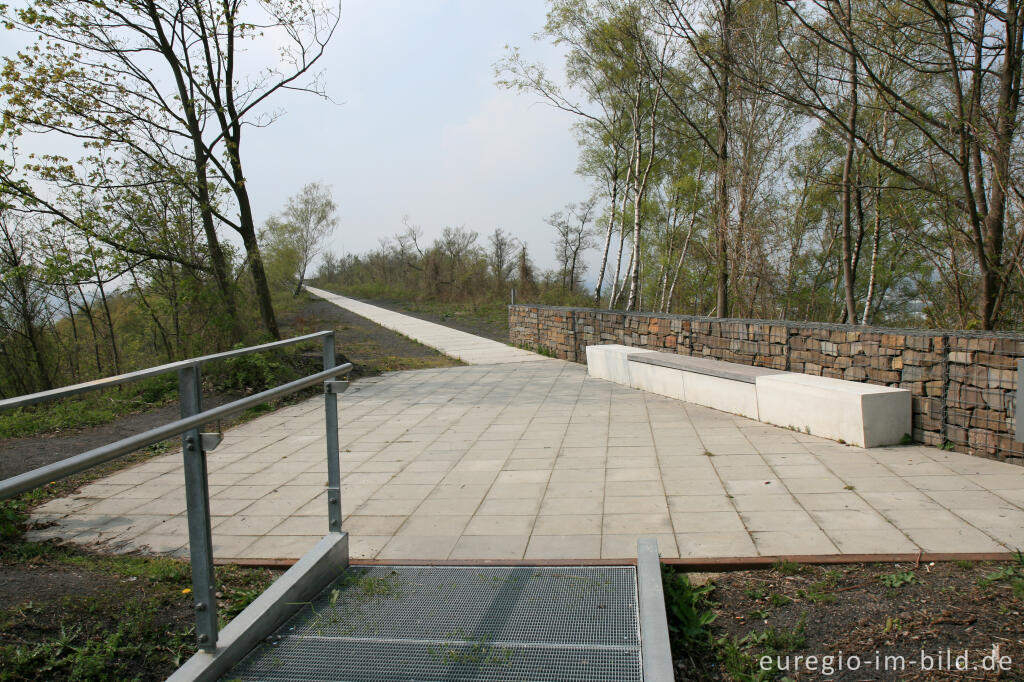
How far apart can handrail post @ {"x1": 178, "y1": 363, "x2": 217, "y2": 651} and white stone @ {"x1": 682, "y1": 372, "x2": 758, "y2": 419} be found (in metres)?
4.94

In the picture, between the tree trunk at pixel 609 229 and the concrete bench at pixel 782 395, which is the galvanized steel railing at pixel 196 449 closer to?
the concrete bench at pixel 782 395

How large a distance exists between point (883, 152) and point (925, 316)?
366cm

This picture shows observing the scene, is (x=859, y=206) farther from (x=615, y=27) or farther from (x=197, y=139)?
(x=197, y=139)

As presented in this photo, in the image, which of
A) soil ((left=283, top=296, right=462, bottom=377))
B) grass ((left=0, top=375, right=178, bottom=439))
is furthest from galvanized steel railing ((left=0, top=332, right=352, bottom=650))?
soil ((left=283, top=296, right=462, bottom=377))

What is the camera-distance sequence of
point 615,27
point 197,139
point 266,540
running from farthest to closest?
point 615,27 → point 197,139 → point 266,540

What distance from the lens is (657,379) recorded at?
7434 millimetres

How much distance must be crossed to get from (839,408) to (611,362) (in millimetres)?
3944

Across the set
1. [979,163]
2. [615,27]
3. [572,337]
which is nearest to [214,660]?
[979,163]

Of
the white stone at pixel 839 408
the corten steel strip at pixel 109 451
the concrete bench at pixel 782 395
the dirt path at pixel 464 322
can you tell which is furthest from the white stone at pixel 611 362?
the corten steel strip at pixel 109 451

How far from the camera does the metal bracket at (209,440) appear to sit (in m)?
1.94

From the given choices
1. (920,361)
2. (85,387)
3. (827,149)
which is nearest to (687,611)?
(85,387)

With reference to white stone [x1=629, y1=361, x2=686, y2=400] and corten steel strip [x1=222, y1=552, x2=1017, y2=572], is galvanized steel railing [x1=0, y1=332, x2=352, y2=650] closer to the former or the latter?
corten steel strip [x1=222, y1=552, x2=1017, y2=572]

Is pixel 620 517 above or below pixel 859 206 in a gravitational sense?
below

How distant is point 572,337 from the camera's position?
11.0 metres
